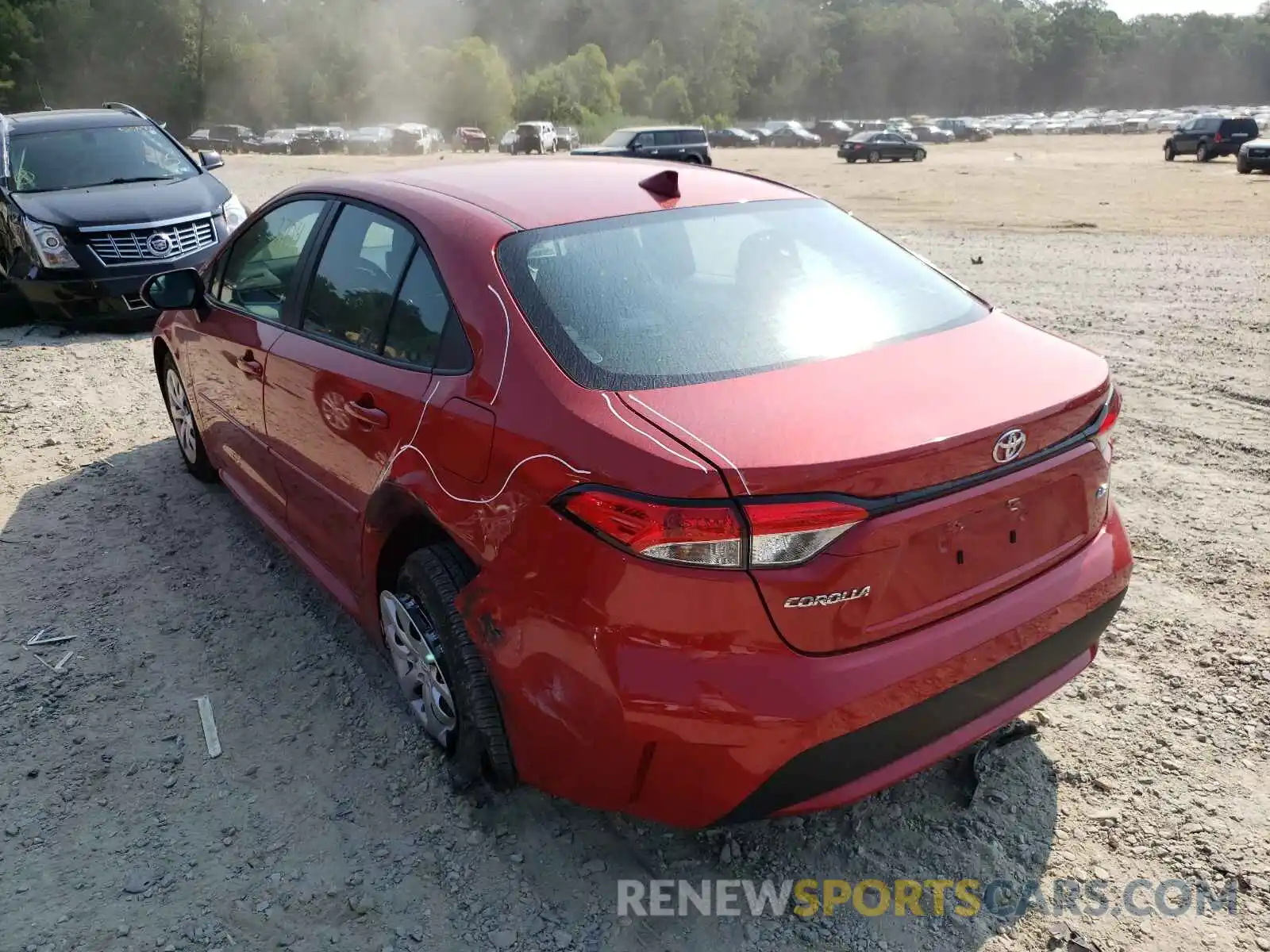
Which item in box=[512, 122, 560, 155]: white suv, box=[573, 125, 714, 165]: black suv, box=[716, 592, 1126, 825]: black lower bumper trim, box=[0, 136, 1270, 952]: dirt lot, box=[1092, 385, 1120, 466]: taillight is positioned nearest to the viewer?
box=[716, 592, 1126, 825]: black lower bumper trim

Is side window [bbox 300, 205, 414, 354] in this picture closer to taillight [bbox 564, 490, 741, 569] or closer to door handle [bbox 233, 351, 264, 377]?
door handle [bbox 233, 351, 264, 377]

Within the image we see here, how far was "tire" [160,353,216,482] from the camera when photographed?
16.0ft

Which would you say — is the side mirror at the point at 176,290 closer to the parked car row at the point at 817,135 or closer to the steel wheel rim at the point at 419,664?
the steel wheel rim at the point at 419,664

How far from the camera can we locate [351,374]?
3021 millimetres

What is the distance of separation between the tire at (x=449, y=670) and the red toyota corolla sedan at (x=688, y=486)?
1 centimetres

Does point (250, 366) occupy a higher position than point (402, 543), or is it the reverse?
point (250, 366)

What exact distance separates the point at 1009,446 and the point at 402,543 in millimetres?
1675

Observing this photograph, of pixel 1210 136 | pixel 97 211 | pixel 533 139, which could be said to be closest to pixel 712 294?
pixel 97 211

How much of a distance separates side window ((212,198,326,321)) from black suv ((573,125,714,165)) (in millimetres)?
26790

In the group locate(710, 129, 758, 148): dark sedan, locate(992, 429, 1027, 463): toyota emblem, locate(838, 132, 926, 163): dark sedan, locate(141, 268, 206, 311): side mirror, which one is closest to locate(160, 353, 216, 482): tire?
locate(141, 268, 206, 311): side mirror

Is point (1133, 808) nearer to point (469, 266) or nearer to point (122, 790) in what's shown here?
point (469, 266)

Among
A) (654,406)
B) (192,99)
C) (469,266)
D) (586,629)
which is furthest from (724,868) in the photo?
(192,99)

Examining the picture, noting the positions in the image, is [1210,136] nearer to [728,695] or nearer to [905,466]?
[905,466]

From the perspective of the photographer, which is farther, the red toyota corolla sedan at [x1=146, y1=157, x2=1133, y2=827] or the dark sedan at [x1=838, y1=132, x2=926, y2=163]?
the dark sedan at [x1=838, y1=132, x2=926, y2=163]
